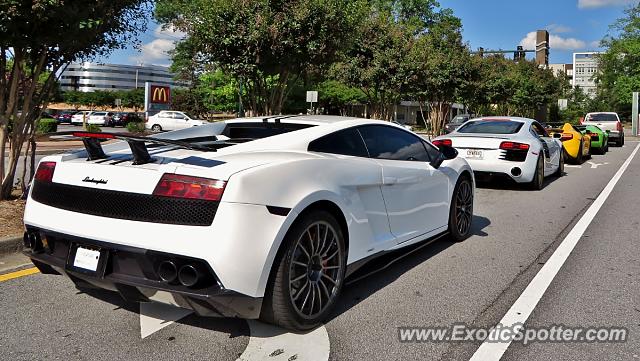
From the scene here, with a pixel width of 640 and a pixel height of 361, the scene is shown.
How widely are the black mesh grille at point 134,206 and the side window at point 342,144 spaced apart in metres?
1.16

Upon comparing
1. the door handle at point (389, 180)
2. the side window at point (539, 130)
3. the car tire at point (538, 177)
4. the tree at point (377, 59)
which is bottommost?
the car tire at point (538, 177)

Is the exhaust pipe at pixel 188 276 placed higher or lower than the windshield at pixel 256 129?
lower

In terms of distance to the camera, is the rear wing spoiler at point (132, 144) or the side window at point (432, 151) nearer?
the rear wing spoiler at point (132, 144)

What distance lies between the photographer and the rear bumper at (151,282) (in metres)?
2.98

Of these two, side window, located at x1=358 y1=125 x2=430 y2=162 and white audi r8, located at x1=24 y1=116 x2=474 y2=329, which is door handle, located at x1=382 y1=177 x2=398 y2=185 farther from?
side window, located at x1=358 y1=125 x2=430 y2=162

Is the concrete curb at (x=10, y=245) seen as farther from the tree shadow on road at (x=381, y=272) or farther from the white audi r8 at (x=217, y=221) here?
the tree shadow on road at (x=381, y=272)

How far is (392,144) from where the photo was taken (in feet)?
15.8

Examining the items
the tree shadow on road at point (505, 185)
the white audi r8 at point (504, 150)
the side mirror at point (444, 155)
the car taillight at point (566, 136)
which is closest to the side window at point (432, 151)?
the side mirror at point (444, 155)

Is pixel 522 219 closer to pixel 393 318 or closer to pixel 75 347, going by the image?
pixel 393 318

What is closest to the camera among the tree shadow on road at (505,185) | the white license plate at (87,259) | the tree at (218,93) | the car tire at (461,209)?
the white license plate at (87,259)


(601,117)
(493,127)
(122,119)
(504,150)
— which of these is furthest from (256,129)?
(122,119)

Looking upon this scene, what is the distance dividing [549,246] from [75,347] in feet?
16.0

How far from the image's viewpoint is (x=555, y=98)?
2069 inches

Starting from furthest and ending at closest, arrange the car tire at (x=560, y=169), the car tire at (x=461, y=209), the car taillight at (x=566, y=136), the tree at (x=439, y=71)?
the tree at (x=439, y=71) → the car taillight at (x=566, y=136) → the car tire at (x=560, y=169) → the car tire at (x=461, y=209)
